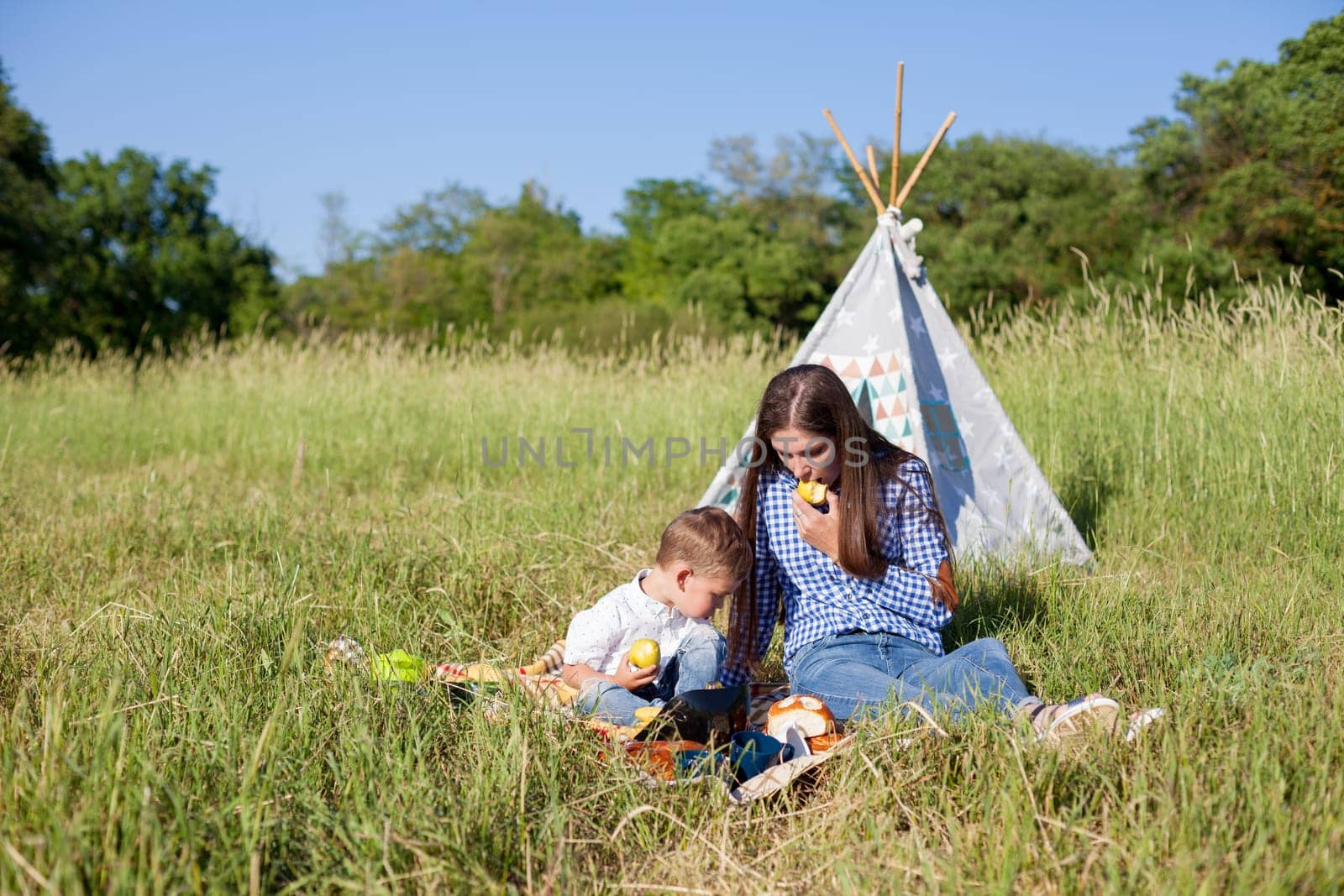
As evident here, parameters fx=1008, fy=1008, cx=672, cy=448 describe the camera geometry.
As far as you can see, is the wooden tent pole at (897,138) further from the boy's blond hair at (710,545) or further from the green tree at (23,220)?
the green tree at (23,220)

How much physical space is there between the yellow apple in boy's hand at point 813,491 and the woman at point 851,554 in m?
0.02

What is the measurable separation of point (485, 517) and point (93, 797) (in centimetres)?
273

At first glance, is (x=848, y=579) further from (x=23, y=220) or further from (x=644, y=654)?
(x=23, y=220)

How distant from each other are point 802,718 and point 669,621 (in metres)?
0.62

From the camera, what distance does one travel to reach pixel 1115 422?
488 centimetres

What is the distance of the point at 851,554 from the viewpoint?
2719mm

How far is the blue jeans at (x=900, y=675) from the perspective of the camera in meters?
2.38

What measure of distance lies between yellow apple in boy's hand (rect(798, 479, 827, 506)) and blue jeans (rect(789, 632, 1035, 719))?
A: 38cm

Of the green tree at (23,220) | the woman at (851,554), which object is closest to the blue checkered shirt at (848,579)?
the woman at (851,554)

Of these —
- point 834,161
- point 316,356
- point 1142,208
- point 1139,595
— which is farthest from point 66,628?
point 834,161

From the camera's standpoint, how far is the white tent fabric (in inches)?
152

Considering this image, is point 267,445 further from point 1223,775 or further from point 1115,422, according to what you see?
point 1223,775

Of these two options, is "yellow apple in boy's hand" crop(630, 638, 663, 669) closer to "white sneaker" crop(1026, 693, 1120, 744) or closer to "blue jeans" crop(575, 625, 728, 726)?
"blue jeans" crop(575, 625, 728, 726)

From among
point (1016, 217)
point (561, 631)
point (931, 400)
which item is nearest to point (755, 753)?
point (561, 631)
